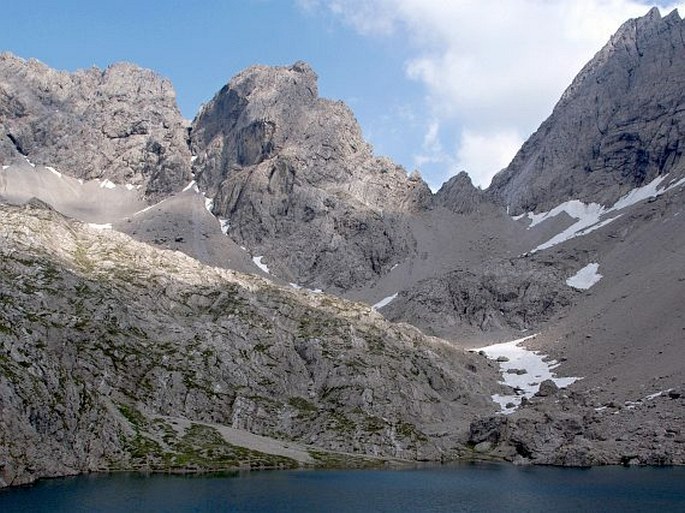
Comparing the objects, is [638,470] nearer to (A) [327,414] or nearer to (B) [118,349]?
(A) [327,414]

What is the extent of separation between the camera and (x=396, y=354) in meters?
188

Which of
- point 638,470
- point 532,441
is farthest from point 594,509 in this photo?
point 532,441

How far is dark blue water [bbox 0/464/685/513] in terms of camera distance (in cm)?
8550

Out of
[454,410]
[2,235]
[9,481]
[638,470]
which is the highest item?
[2,235]

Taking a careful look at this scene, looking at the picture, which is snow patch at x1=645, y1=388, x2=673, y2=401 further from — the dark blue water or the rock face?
the rock face

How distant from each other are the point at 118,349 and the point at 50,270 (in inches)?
1102

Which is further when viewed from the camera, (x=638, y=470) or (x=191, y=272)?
(x=191, y=272)

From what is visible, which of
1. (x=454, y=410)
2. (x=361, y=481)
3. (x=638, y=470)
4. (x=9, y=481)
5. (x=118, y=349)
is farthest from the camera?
(x=454, y=410)

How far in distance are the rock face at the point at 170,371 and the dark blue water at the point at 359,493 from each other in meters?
11.0

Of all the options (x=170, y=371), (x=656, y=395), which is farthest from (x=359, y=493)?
(x=656, y=395)

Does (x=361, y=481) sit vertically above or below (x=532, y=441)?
below

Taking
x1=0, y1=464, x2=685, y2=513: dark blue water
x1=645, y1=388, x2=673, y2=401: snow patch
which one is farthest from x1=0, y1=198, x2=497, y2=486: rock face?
x1=645, y1=388, x2=673, y2=401: snow patch

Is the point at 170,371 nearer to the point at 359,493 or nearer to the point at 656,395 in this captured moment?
the point at 359,493

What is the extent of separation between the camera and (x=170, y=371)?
→ 487 feet
